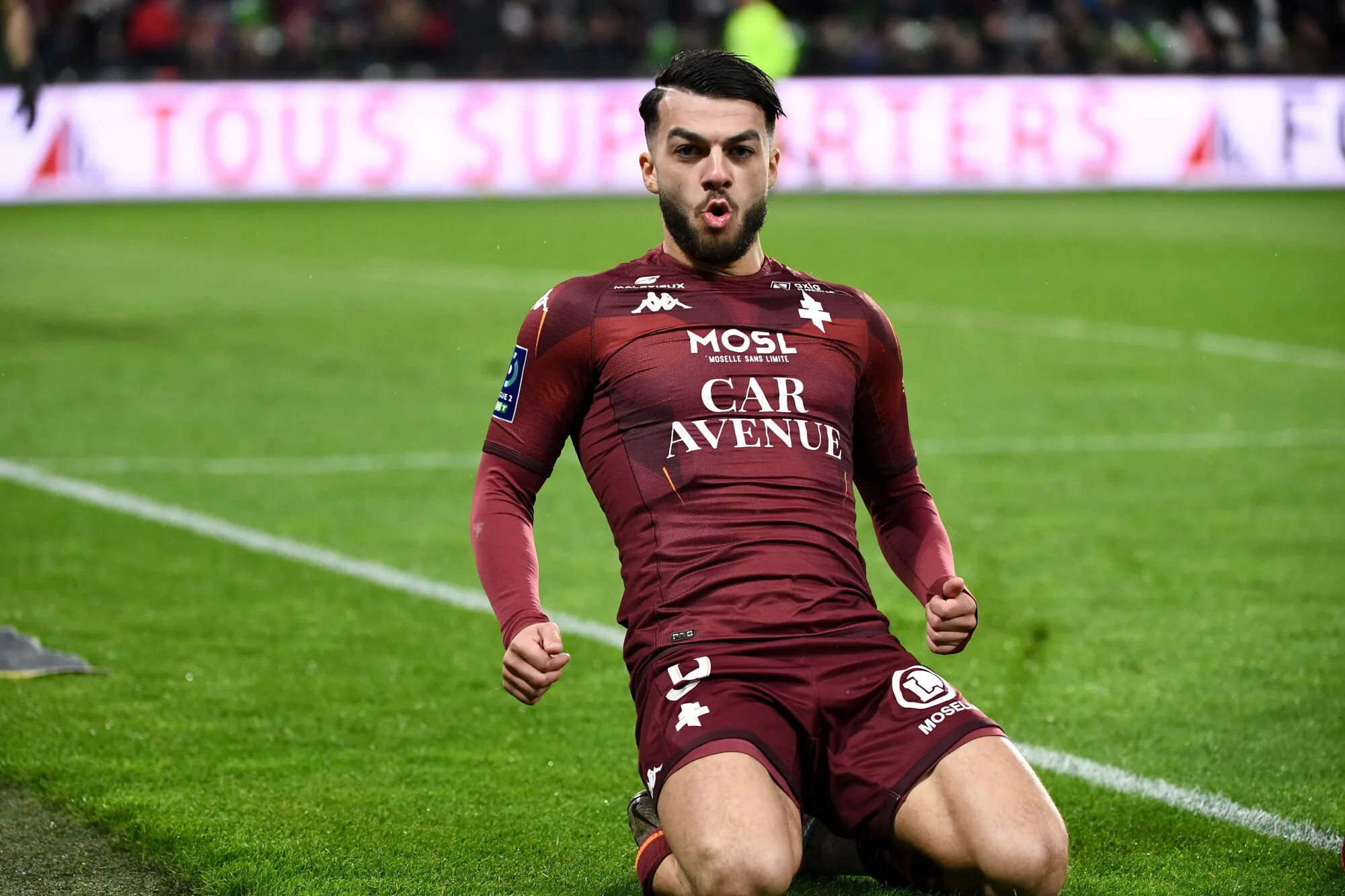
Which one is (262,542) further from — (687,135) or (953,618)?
(953,618)

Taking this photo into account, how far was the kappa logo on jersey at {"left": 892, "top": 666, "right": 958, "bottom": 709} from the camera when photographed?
11.4 feet

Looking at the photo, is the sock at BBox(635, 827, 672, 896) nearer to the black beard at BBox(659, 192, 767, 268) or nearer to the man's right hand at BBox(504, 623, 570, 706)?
the man's right hand at BBox(504, 623, 570, 706)

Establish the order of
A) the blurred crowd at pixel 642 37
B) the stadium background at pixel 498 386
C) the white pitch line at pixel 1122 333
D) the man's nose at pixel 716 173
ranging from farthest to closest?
the blurred crowd at pixel 642 37 < the white pitch line at pixel 1122 333 < the stadium background at pixel 498 386 < the man's nose at pixel 716 173

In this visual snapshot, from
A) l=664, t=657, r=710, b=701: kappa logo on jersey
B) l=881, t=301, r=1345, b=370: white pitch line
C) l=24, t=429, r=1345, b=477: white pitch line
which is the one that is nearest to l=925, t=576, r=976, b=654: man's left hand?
l=664, t=657, r=710, b=701: kappa logo on jersey

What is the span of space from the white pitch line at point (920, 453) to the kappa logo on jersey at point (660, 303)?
457 cm

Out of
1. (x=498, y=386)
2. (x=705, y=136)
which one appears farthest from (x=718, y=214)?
(x=498, y=386)

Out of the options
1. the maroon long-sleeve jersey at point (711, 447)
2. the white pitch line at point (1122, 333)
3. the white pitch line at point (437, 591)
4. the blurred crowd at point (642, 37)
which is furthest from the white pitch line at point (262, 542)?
the blurred crowd at point (642, 37)

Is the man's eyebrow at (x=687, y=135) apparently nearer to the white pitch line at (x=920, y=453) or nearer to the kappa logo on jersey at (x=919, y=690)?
the kappa logo on jersey at (x=919, y=690)

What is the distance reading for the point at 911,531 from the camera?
3.85 m

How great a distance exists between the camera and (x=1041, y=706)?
5039 mm

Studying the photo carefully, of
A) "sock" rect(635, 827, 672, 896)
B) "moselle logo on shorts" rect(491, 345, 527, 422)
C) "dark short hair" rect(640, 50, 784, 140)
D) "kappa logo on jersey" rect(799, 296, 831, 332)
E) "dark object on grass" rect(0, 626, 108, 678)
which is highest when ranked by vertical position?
"dark short hair" rect(640, 50, 784, 140)

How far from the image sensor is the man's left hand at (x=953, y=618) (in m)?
3.49

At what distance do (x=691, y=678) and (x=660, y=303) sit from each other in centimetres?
75

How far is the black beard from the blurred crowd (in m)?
18.1
